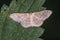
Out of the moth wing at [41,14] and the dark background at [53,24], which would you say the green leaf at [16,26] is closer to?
the moth wing at [41,14]

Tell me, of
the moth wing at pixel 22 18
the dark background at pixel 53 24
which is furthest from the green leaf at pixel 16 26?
the dark background at pixel 53 24

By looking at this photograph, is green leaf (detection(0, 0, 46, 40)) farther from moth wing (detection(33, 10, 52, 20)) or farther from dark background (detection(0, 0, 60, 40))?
dark background (detection(0, 0, 60, 40))

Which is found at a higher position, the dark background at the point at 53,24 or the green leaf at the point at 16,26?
the green leaf at the point at 16,26

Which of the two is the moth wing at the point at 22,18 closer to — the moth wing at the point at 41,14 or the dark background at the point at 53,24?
the moth wing at the point at 41,14

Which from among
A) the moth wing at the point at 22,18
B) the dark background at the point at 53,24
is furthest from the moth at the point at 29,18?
the dark background at the point at 53,24

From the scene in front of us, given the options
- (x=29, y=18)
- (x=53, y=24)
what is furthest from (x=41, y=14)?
(x=53, y=24)

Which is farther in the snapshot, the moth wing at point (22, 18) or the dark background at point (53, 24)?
the dark background at point (53, 24)

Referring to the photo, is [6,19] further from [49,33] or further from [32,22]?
[49,33]
